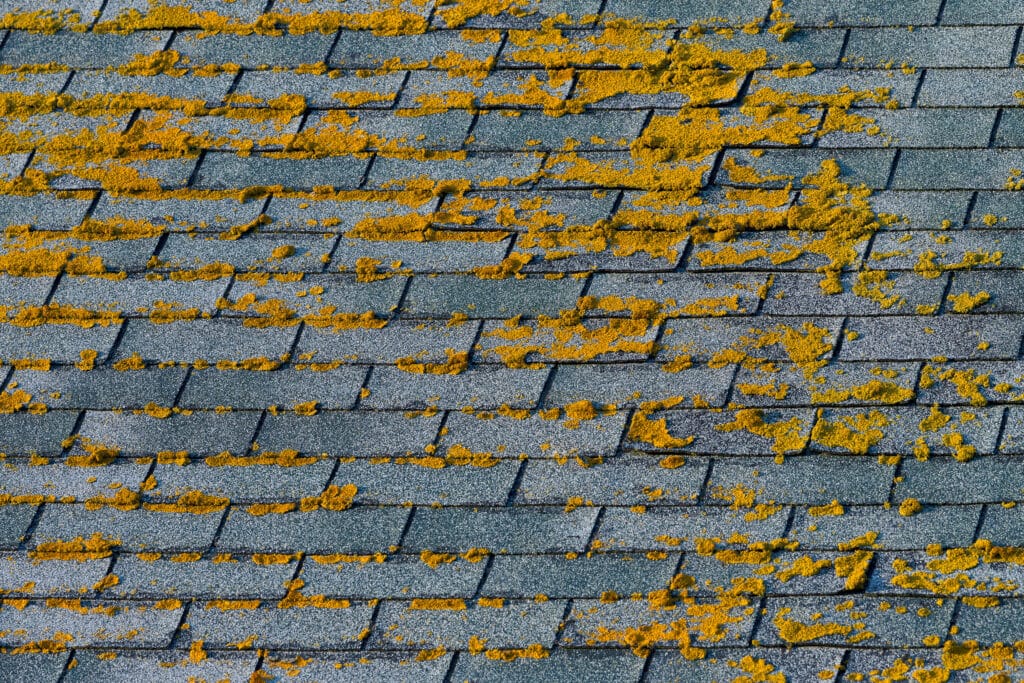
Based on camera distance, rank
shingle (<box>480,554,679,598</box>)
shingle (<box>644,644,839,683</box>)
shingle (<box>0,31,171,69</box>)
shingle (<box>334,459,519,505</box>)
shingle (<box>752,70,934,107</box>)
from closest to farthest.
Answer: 1. shingle (<box>644,644,839,683</box>)
2. shingle (<box>480,554,679,598</box>)
3. shingle (<box>334,459,519,505</box>)
4. shingle (<box>752,70,934,107</box>)
5. shingle (<box>0,31,171,69</box>)

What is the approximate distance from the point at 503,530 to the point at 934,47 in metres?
1.77

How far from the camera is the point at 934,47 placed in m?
3.04

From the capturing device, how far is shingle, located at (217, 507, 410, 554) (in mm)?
2637

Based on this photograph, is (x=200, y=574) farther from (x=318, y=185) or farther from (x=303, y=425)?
(x=318, y=185)

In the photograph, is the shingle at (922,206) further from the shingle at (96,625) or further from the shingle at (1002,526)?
the shingle at (96,625)

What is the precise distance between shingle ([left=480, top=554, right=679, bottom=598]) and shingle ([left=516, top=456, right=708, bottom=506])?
14 cm

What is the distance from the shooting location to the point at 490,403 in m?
2.75

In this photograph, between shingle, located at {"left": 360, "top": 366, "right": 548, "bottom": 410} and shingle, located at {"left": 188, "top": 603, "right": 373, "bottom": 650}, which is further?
shingle, located at {"left": 360, "top": 366, "right": 548, "bottom": 410}

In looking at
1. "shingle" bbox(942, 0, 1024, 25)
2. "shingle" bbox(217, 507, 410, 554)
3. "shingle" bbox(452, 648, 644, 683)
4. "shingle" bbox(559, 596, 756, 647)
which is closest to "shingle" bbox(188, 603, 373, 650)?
"shingle" bbox(217, 507, 410, 554)

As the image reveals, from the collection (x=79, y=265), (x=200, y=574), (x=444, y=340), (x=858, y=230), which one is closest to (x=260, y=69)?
(x=79, y=265)

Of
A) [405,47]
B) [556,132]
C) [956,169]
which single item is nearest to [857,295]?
[956,169]

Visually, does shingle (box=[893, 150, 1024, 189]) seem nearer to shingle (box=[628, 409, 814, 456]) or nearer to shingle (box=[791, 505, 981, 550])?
shingle (box=[628, 409, 814, 456])

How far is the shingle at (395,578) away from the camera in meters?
2.58

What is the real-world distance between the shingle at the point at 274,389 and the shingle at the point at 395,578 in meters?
0.41
